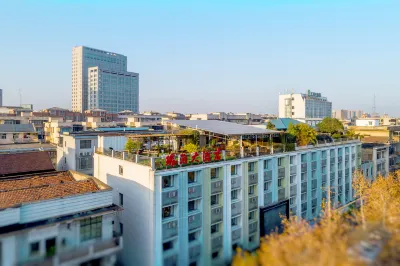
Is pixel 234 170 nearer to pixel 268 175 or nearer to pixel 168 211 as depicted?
pixel 268 175

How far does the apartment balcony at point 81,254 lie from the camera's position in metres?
12.3

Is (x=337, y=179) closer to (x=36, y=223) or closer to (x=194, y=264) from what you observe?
(x=194, y=264)

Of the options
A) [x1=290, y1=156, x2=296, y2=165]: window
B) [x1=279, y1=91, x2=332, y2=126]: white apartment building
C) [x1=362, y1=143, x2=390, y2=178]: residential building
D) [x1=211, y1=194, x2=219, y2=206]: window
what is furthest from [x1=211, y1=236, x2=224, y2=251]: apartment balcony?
[x1=279, y1=91, x2=332, y2=126]: white apartment building

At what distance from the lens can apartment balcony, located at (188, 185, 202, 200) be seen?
768 inches

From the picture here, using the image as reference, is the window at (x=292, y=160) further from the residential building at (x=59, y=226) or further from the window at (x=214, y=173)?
the residential building at (x=59, y=226)

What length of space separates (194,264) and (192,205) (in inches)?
154

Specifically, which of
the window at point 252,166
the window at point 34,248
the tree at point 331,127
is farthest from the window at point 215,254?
the tree at point 331,127

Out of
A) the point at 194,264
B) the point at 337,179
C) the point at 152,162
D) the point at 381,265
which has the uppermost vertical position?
the point at 152,162

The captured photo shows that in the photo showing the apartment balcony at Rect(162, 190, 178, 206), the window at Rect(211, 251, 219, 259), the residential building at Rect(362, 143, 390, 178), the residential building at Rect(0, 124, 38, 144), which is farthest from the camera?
the residential building at Rect(0, 124, 38, 144)

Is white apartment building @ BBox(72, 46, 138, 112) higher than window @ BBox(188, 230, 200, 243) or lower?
higher

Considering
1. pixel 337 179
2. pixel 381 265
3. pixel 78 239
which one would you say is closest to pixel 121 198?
pixel 78 239

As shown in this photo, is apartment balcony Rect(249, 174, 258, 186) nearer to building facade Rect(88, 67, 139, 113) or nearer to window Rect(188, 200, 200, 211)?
window Rect(188, 200, 200, 211)

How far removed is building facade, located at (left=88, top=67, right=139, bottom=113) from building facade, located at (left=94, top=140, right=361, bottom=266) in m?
118

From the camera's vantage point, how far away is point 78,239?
14.6 m
